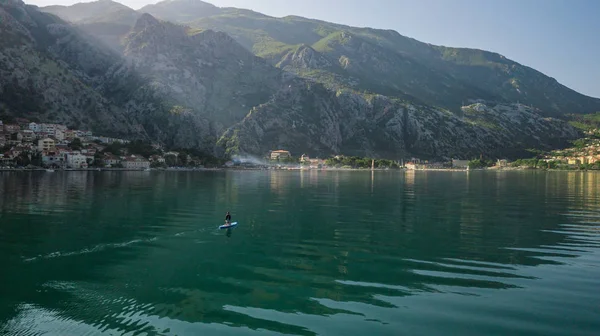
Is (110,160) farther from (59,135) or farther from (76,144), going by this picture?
(59,135)

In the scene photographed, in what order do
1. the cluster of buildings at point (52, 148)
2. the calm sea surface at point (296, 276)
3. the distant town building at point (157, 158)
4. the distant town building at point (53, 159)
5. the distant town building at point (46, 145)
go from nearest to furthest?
the calm sea surface at point (296, 276) → the cluster of buildings at point (52, 148) → the distant town building at point (53, 159) → the distant town building at point (46, 145) → the distant town building at point (157, 158)

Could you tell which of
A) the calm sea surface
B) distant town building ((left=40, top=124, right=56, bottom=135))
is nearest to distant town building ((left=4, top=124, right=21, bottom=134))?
distant town building ((left=40, top=124, right=56, bottom=135))

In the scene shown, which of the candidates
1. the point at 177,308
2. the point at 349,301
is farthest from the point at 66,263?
A: the point at 349,301

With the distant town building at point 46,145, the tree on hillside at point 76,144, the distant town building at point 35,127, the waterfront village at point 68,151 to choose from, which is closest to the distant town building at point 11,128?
the waterfront village at point 68,151

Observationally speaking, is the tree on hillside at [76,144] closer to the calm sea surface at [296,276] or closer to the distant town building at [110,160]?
the distant town building at [110,160]

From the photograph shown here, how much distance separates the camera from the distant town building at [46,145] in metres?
151

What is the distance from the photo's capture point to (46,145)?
15388 centimetres

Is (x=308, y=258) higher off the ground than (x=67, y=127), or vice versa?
(x=67, y=127)

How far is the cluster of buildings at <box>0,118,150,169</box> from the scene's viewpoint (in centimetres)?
14112

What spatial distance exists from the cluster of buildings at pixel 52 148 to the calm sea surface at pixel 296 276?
126586 mm

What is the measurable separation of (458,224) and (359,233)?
10976mm

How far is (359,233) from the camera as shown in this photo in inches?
1214

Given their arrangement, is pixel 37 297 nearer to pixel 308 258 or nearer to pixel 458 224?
pixel 308 258

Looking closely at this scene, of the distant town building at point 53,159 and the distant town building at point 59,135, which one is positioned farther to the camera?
the distant town building at point 59,135
